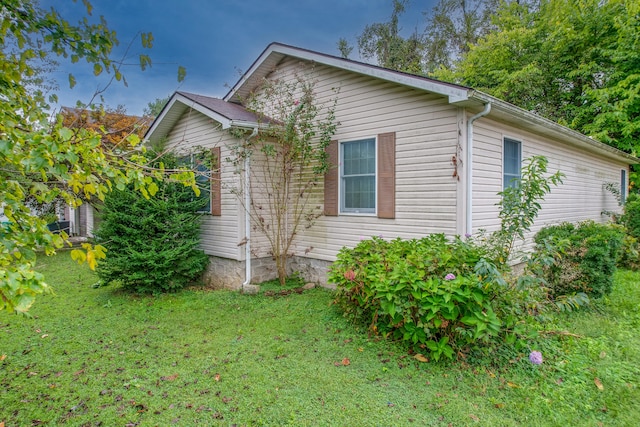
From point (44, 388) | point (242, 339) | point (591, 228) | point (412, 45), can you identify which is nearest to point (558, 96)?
point (412, 45)

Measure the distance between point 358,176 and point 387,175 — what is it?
677 millimetres

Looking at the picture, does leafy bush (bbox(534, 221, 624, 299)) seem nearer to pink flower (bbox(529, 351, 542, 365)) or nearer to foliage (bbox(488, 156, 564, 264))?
foliage (bbox(488, 156, 564, 264))

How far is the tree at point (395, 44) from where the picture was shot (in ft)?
63.7

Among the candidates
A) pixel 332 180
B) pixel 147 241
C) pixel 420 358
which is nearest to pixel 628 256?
pixel 332 180

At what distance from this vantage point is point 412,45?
19.7 m

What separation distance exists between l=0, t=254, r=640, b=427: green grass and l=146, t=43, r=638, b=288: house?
186 centimetres

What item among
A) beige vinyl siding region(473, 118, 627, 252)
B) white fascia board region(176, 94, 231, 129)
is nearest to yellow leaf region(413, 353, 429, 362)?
beige vinyl siding region(473, 118, 627, 252)

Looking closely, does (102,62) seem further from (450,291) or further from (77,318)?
(77,318)

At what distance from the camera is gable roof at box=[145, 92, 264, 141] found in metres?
6.53

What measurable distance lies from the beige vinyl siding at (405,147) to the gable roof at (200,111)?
1740 millimetres

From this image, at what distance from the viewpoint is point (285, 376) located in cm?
352

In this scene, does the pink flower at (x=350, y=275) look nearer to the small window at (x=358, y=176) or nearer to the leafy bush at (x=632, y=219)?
the small window at (x=358, y=176)

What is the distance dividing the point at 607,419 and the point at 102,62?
4.88 metres

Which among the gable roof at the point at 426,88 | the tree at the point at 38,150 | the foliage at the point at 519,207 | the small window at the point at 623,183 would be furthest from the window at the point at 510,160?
the small window at the point at 623,183
